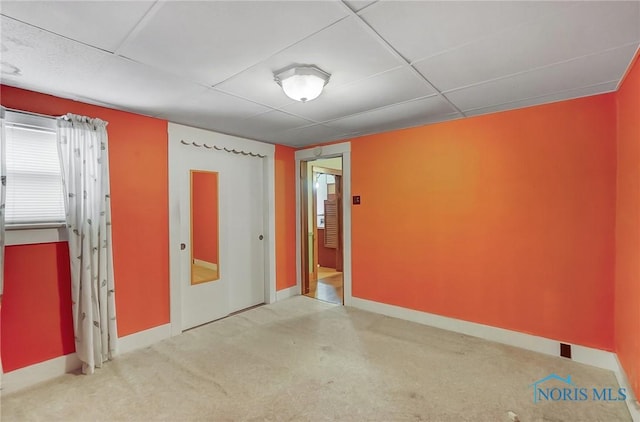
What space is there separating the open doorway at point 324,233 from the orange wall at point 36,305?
286cm

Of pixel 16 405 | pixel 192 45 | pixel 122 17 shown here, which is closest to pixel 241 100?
pixel 192 45

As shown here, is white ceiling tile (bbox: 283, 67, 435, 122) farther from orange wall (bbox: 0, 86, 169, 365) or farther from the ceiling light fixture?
orange wall (bbox: 0, 86, 169, 365)

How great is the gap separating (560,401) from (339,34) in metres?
2.79

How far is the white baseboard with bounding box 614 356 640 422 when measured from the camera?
1.78 m

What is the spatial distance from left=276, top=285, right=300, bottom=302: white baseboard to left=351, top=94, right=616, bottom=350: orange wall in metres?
1.14

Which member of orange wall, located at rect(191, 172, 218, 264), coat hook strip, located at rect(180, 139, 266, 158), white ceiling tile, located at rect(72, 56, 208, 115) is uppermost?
white ceiling tile, located at rect(72, 56, 208, 115)

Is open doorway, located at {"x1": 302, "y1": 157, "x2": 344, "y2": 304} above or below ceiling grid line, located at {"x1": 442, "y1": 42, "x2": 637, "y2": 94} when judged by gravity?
below

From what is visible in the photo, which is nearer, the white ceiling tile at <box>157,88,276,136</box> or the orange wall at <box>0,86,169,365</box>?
the orange wall at <box>0,86,169,365</box>

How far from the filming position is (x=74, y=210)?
7.70ft

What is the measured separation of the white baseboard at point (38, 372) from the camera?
214 centimetres

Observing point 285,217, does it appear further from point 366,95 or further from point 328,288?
point 366,95

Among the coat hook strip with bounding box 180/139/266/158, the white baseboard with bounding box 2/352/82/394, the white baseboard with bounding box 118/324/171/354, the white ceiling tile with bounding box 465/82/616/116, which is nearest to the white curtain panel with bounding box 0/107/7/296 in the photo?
the white baseboard with bounding box 2/352/82/394

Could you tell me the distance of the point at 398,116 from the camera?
2998mm

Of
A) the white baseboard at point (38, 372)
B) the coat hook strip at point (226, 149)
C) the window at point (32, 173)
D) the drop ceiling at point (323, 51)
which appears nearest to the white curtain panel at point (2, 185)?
the window at point (32, 173)
